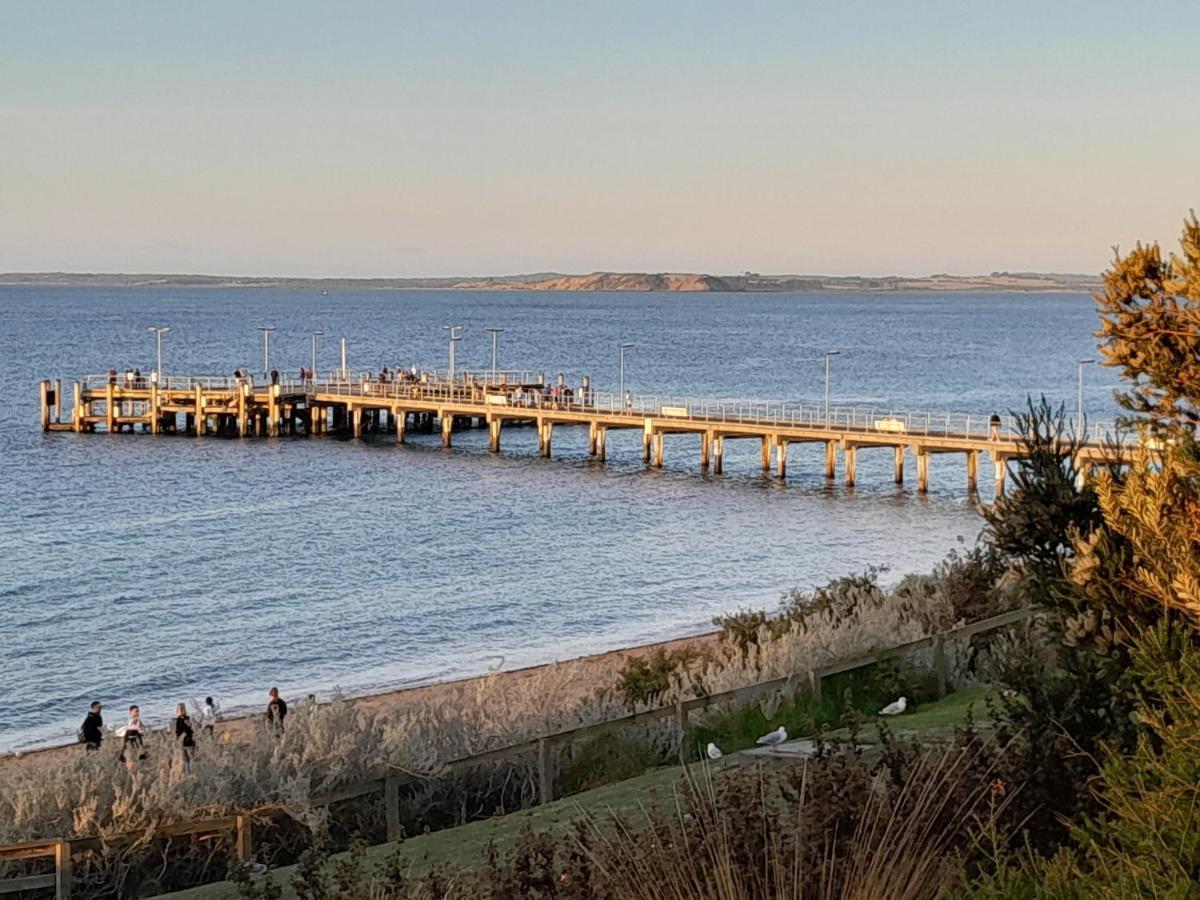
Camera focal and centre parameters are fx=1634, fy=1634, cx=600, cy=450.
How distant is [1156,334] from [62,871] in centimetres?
736

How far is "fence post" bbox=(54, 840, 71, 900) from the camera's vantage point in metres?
10.3

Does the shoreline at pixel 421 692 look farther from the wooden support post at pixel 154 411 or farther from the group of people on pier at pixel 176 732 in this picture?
the wooden support post at pixel 154 411

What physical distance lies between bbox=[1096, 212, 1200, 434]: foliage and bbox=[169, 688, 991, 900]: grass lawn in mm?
3229

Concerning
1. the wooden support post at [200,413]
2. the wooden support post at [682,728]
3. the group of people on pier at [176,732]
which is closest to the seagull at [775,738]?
the wooden support post at [682,728]

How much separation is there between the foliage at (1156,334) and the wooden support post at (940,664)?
7800mm

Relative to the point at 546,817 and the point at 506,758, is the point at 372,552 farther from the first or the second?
the point at 546,817

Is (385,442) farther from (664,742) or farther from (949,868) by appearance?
(949,868)

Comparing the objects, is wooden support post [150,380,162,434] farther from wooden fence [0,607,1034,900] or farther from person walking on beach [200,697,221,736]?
wooden fence [0,607,1034,900]

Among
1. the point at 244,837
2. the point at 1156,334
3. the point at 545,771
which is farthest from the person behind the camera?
the point at 545,771

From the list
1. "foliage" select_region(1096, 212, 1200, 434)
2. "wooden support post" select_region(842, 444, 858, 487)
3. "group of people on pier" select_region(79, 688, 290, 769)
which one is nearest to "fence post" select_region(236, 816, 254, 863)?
"group of people on pier" select_region(79, 688, 290, 769)

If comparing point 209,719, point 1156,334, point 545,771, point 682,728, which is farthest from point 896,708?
point 209,719

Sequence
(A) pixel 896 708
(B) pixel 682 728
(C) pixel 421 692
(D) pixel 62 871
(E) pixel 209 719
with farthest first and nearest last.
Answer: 1. (C) pixel 421 692
2. (E) pixel 209 719
3. (A) pixel 896 708
4. (B) pixel 682 728
5. (D) pixel 62 871

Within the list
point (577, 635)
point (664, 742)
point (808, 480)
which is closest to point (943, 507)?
point (808, 480)

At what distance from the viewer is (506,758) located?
1303 cm
